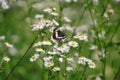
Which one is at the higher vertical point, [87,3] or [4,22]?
[87,3]

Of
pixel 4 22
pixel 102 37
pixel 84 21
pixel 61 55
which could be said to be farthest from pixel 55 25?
pixel 84 21

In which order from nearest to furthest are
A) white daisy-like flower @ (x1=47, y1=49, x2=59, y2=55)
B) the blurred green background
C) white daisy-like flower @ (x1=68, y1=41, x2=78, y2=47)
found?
white daisy-like flower @ (x1=47, y1=49, x2=59, y2=55) < white daisy-like flower @ (x1=68, y1=41, x2=78, y2=47) < the blurred green background

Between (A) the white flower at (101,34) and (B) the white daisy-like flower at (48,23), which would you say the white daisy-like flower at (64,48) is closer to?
(B) the white daisy-like flower at (48,23)

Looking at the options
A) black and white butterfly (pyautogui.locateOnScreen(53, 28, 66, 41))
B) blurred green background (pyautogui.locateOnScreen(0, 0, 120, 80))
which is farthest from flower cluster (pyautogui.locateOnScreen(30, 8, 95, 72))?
blurred green background (pyautogui.locateOnScreen(0, 0, 120, 80))

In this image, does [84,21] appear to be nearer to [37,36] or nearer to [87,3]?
[87,3]

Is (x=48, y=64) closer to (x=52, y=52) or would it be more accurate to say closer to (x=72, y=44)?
(x=52, y=52)

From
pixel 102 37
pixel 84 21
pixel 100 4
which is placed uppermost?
pixel 100 4

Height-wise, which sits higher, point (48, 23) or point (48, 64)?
point (48, 23)

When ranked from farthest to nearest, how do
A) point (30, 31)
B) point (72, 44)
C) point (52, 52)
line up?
point (30, 31), point (72, 44), point (52, 52)

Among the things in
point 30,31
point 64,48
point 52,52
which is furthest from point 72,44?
point 30,31

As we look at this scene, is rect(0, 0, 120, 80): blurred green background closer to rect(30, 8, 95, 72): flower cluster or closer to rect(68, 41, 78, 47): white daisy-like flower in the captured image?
rect(30, 8, 95, 72): flower cluster

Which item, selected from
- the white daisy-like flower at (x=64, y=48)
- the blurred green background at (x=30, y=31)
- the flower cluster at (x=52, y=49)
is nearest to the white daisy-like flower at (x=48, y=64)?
the flower cluster at (x=52, y=49)
